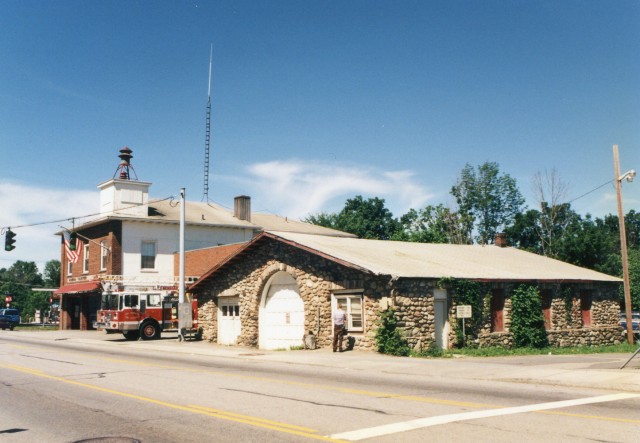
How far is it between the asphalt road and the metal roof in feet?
17.9

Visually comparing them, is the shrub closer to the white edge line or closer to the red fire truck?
the white edge line

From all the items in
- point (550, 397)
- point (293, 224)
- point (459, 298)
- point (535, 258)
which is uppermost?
point (293, 224)

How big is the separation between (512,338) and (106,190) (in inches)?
1227

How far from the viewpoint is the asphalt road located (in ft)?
28.2

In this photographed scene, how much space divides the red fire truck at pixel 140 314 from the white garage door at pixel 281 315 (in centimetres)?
561

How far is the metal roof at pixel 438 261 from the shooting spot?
947 inches

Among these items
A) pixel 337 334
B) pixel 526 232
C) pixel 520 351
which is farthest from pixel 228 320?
pixel 526 232

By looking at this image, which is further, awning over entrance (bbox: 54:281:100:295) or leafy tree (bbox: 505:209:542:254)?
leafy tree (bbox: 505:209:542:254)

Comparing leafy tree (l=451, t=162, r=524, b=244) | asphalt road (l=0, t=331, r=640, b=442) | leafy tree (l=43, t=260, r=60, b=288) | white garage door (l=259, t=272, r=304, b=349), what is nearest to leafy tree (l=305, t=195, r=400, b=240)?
leafy tree (l=451, t=162, r=524, b=244)

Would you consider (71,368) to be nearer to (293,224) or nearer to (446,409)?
(446,409)

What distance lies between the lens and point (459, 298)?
24672 mm

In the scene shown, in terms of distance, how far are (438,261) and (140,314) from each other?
16079 millimetres

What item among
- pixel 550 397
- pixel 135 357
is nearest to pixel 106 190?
pixel 135 357

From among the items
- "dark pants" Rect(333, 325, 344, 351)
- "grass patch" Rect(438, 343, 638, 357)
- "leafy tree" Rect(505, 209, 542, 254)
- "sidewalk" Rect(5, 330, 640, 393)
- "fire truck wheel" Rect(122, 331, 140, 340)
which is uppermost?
"leafy tree" Rect(505, 209, 542, 254)
